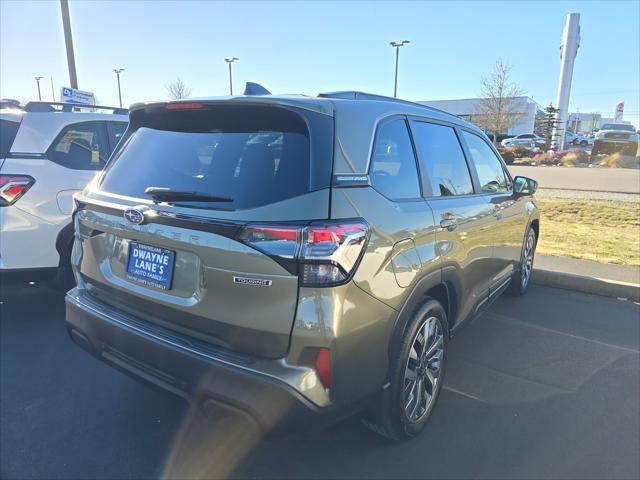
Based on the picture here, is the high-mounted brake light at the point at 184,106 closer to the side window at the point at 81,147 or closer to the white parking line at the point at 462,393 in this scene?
the side window at the point at 81,147

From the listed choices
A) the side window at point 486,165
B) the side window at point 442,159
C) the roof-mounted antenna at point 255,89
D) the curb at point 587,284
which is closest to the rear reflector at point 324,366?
the side window at point 442,159

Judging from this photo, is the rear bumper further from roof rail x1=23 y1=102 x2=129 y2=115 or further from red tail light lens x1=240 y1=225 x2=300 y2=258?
roof rail x1=23 y1=102 x2=129 y2=115

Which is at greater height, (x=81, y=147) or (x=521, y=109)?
(x=521, y=109)

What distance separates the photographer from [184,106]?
2400mm

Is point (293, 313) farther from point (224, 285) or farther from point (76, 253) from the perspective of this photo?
point (76, 253)

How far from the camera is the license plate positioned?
2.17 meters

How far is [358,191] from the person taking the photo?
207 centimetres

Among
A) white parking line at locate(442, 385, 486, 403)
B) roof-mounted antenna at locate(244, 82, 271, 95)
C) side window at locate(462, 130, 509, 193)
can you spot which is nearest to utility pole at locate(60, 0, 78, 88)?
roof-mounted antenna at locate(244, 82, 271, 95)

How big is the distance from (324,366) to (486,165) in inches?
107

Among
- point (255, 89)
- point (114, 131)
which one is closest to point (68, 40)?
point (114, 131)

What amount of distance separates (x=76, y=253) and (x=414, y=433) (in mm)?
2285

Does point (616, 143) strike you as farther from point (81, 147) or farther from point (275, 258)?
point (275, 258)

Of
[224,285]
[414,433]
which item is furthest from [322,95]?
[414,433]

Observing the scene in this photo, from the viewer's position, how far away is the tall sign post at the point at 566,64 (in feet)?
133
